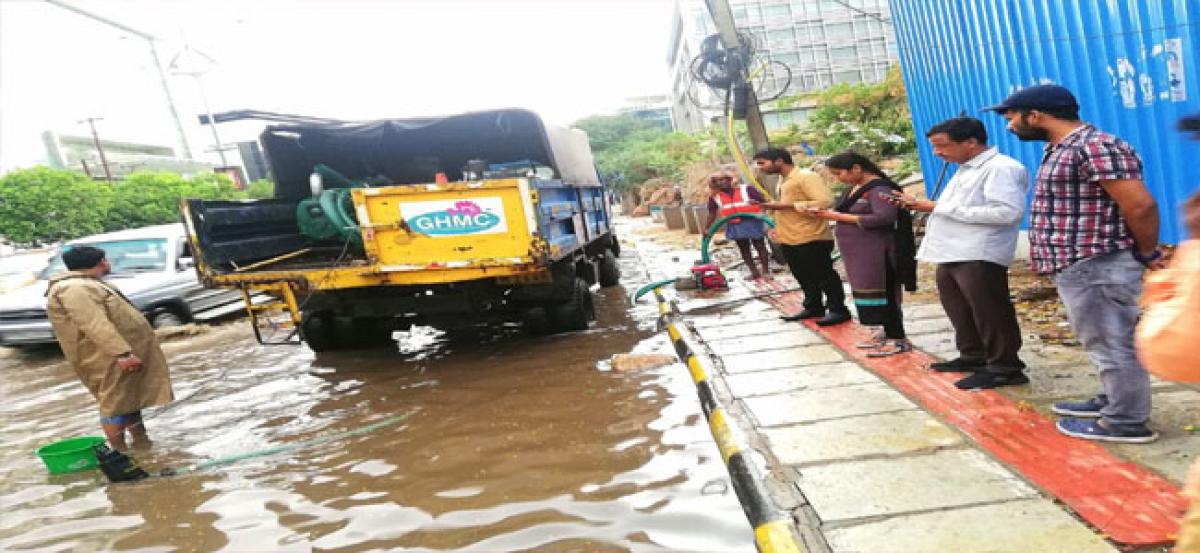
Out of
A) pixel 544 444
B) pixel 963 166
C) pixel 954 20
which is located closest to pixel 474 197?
pixel 544 444

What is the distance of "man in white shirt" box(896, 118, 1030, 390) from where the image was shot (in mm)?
3119

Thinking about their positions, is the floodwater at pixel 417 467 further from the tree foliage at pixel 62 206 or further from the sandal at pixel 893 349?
the tree foliage at pixel 62 206

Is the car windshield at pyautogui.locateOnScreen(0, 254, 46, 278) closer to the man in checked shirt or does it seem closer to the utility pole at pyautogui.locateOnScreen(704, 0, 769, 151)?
the utility pole at pyautogui.locateOnScreen(704, 0, 769, 151)

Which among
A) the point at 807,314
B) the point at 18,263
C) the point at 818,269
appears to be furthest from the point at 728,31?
the point at 18,263

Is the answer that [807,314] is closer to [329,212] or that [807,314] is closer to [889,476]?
[889,476]

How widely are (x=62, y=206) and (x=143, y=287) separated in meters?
15.8

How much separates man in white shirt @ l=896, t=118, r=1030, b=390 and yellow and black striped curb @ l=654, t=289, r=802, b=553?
126 centimetres

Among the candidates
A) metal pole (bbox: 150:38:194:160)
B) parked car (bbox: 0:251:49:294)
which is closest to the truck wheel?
parked car (bbox: 0:251:49:294)

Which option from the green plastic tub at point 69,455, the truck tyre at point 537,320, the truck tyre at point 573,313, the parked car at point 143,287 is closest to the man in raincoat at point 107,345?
the green plastic tub at point 69,455

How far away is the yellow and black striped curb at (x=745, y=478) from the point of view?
230cm

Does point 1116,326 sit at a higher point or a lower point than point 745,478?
higher

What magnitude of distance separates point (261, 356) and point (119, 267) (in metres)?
3.42

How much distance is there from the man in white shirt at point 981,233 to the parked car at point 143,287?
8311 mm

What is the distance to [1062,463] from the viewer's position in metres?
2.51
